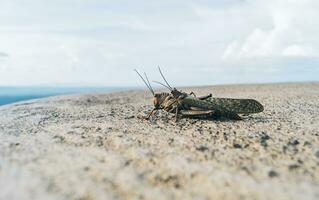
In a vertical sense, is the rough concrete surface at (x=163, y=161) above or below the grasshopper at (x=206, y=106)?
below

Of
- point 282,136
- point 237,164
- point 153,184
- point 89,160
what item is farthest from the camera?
point 282,136

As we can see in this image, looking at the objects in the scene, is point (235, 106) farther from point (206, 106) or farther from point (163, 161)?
point (163, 161)

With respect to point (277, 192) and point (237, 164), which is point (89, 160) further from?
point (277, 192)

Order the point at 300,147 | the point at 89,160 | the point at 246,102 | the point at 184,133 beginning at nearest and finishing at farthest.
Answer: the point at 89,160
the point at 300,147
the point at 184,133
the point at 246,102

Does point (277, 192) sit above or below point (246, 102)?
below

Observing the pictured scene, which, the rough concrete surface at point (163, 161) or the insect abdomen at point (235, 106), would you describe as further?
the insect abdomen at point (235, 106)

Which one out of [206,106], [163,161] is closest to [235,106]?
[206,106]

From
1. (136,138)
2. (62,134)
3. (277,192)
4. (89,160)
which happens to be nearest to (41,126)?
(62,134)
